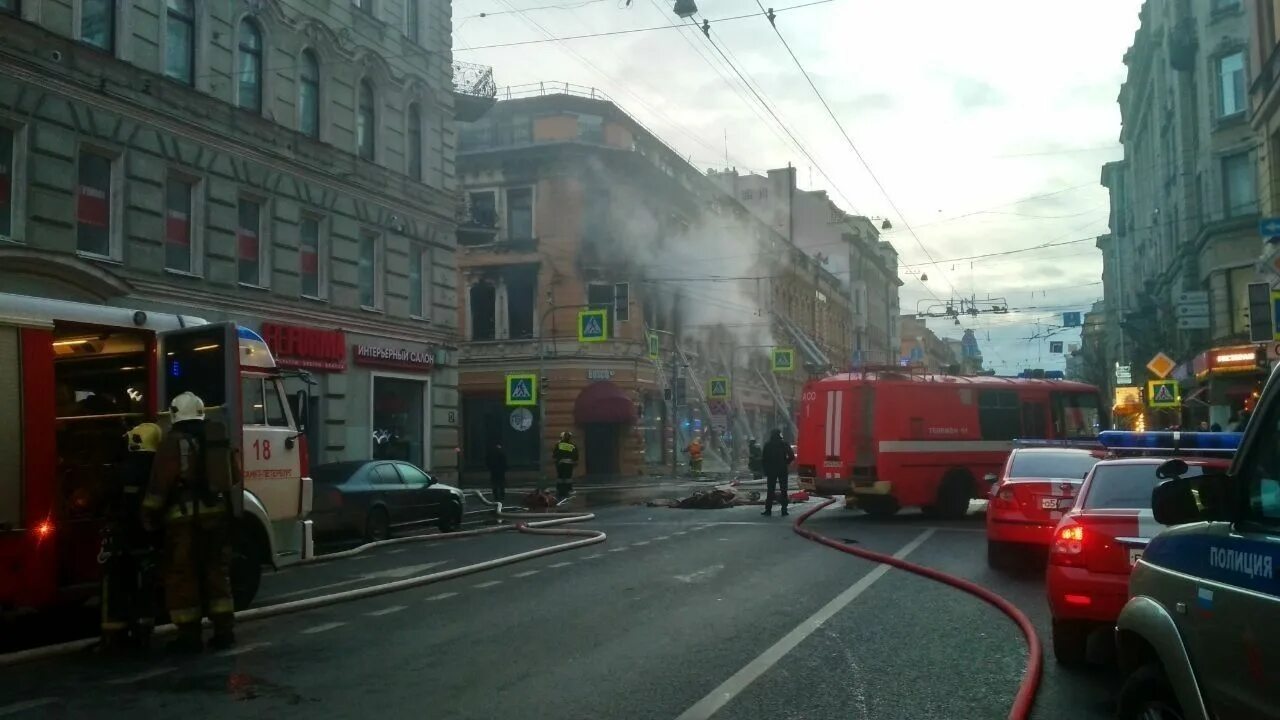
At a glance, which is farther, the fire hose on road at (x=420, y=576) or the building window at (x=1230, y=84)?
the building window at (x=1230, y=84)

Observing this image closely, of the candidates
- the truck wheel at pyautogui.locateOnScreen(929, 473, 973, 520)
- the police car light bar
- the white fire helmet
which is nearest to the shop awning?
the truck wheel at pyautogui.locateOnScreen(929, 473, 973, 520)

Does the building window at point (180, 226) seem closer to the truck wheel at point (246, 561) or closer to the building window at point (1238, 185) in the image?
the truck wheel at point (246, 561)

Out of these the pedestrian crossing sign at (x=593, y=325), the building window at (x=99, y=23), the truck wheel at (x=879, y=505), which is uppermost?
the building window at (x=99, y=23)

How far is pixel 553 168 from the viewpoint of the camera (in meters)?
43.7

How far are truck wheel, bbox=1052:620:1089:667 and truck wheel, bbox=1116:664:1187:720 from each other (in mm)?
3126

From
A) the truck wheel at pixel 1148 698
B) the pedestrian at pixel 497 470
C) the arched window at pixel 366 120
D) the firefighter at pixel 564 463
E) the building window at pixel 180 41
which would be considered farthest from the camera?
the firefighter at pixel 564 463

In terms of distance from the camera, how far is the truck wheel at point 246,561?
10352 mm

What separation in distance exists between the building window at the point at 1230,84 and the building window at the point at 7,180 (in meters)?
34.7

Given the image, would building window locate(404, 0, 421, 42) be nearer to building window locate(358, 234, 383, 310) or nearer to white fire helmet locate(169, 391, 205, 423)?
building window locate(358, 234, 383, 310)

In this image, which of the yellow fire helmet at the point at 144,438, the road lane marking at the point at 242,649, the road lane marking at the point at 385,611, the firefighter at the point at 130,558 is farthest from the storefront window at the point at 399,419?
the road lane marking at the point at 242,649

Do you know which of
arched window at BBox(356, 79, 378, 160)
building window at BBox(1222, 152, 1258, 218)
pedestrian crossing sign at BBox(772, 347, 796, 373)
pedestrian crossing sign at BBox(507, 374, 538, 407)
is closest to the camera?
arched window at BBox(356, 79, 378, 160)

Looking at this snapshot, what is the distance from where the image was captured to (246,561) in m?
10.5

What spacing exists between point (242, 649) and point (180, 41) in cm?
1640

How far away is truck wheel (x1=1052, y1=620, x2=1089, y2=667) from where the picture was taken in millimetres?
7449
